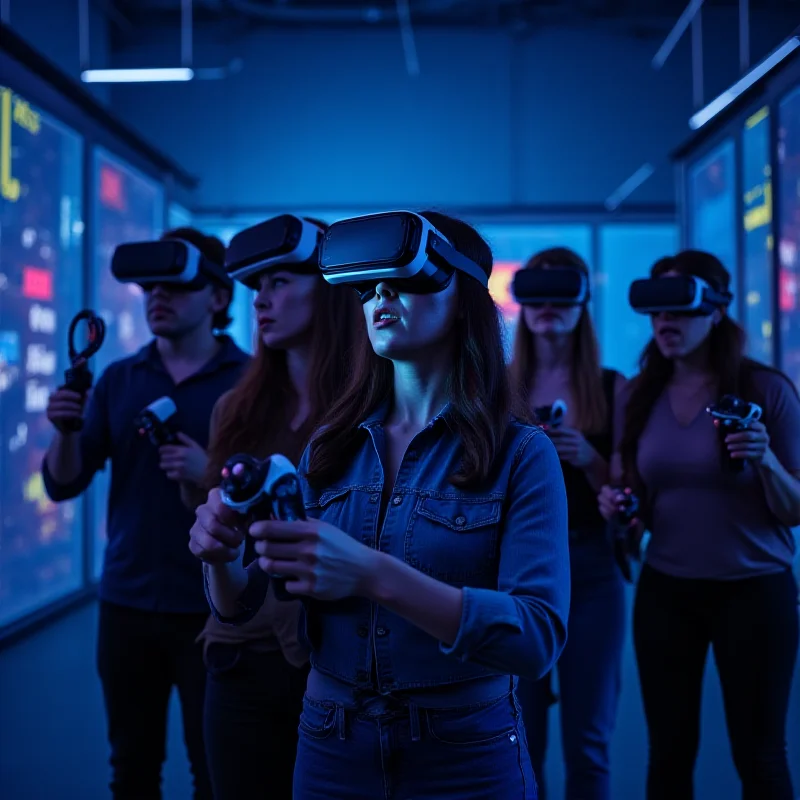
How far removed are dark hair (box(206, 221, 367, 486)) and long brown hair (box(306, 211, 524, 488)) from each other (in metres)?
0.44

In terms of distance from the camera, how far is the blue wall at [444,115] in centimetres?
830

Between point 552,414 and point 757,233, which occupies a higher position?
point 757,233

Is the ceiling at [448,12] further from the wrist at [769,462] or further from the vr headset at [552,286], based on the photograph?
the wrist at [769,462]

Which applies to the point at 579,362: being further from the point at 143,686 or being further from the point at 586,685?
the point at 143,686

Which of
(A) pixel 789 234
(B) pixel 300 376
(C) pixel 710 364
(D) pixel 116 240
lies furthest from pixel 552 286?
(D) pixel 116 240

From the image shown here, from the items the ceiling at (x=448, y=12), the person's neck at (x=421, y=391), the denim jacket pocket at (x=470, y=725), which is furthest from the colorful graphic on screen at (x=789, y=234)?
the ceiling at (x=448, y=12)

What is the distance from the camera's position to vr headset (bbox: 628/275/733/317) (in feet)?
7.31

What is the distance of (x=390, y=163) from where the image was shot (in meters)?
8.32

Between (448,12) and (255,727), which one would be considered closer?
(255,727)

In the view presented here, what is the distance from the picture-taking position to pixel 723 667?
2.11 m

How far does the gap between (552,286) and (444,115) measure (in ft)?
20.7

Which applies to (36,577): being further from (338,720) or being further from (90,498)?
(338,720)

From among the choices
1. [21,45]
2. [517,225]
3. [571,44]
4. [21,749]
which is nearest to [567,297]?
[21,749]

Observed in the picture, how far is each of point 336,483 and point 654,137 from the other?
7.87 metres
